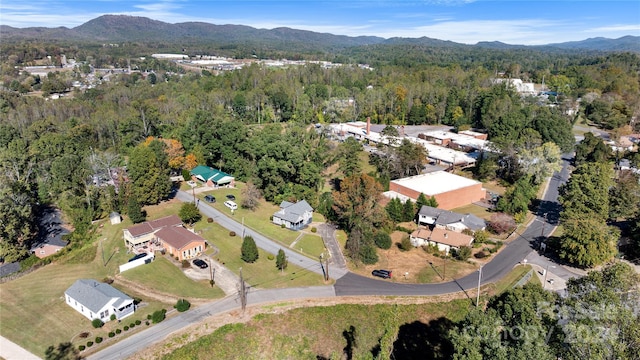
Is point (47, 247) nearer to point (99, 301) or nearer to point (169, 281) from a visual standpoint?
point (99, 301)

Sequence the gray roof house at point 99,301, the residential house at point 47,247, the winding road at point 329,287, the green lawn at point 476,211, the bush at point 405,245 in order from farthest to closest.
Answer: the green lawn at point 476,211, the bush at point 405,245, the residential house at point 47,247, the gray roof house at point 99,301, the winding road at point 329,287

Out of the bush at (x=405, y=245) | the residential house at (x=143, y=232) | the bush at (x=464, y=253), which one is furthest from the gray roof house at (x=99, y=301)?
the bush at (x=464, y=253)

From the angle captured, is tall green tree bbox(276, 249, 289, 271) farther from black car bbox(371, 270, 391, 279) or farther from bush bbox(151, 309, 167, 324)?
bush bbox(151, 309, 167, 324)

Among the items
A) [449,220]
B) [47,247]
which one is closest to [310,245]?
A: [449,220]

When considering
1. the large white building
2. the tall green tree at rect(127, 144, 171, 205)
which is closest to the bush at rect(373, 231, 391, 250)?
the large white building

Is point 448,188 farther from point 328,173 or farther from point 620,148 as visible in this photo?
point 620,148

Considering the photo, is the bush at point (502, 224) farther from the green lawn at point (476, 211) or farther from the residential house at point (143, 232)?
the residential house at point (143, 232)

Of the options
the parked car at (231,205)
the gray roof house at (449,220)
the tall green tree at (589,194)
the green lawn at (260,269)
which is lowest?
the green lawn at (260,269)
